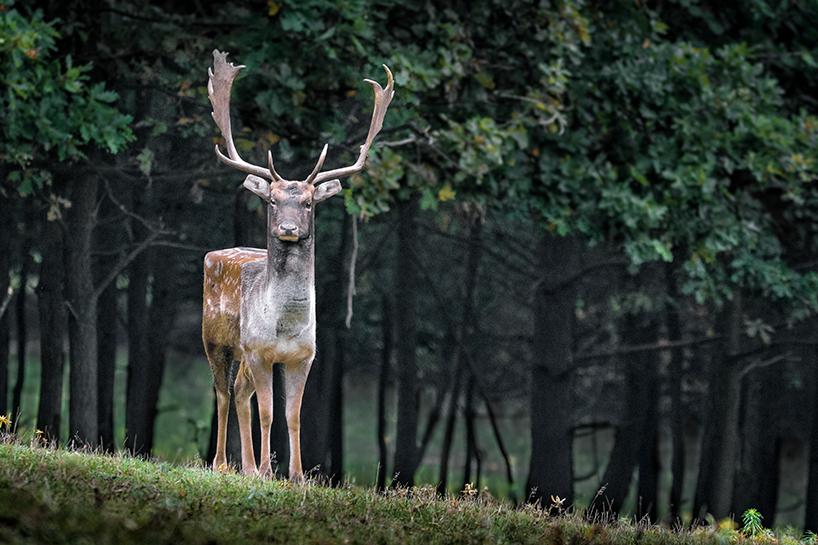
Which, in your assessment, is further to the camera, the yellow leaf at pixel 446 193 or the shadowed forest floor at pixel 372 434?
the shadowed forest floor at pixel 372 434

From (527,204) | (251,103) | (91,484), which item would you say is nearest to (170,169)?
(251,103)

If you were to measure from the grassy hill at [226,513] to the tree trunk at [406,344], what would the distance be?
9956 mm

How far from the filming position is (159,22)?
1532 cm

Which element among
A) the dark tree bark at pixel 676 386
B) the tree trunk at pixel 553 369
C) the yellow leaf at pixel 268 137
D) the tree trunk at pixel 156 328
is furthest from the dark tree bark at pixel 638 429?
the yellow leaf at pixel 268 137

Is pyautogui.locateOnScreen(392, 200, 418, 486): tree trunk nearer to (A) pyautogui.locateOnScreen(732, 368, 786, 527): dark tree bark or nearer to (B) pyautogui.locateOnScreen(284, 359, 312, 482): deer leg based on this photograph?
(A) pyautogui.locateOnScreen(732, 368, 786, 527): dark tree bark

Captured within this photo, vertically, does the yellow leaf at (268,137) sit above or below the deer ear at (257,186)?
above

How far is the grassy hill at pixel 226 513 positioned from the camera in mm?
8320

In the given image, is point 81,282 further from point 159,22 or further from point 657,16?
point 657,16

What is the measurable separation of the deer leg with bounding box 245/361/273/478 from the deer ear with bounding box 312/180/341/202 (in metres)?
1.33

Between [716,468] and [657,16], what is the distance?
6.02 meters

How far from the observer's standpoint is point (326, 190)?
1095cm

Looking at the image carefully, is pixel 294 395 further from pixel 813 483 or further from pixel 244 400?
pixel 813 483

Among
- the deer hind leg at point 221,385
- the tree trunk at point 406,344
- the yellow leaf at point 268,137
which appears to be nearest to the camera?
the deer hind leg at point 221,385

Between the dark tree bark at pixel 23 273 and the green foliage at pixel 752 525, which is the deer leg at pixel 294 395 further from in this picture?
the dark tree bark at pixel 23 273
